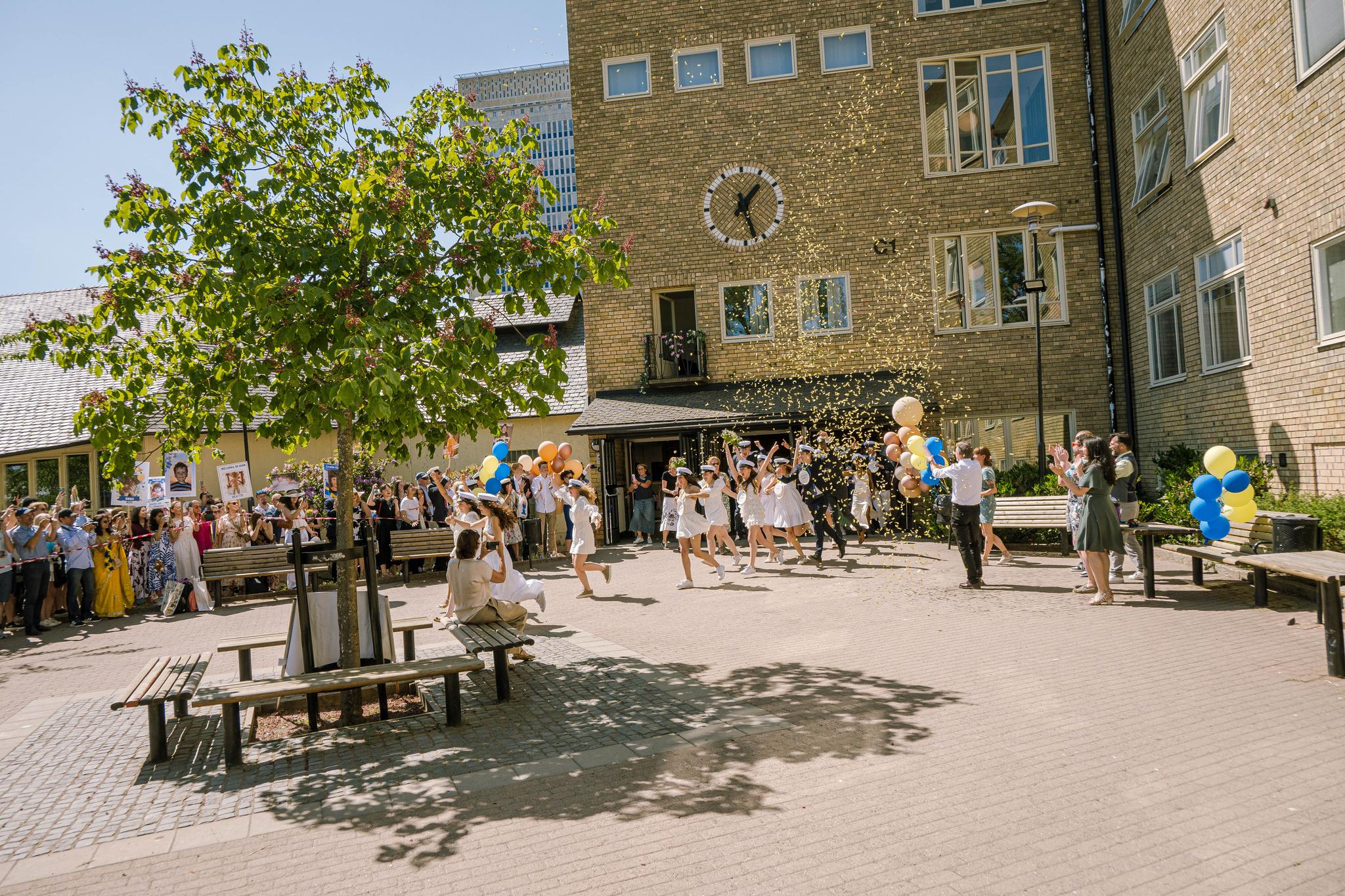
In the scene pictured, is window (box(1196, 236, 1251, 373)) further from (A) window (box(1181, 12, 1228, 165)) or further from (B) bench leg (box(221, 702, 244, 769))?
(B) bench leg (box(221, 702, 244, 769))

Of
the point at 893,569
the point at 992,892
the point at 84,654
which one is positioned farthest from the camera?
the point at 893,569

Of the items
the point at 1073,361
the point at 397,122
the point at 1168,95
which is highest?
the point at 1168,95

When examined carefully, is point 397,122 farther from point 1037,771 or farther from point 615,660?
point 1037,771

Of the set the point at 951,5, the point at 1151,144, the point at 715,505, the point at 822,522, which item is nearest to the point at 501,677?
the point at 715,505

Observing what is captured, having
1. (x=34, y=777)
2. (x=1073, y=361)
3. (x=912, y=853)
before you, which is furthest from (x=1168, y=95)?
(x=34, y=777)

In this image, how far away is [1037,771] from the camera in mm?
4922

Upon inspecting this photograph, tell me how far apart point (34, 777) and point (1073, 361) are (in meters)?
19.1

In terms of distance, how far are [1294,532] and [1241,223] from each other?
18.9 feet

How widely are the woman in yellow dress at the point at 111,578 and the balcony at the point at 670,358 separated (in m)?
11.4

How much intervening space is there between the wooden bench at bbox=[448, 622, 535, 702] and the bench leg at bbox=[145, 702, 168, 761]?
7.06ft

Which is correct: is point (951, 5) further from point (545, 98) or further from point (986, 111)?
point (545, 98)

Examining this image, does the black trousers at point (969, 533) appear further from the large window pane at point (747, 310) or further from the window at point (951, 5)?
the window at point (951, 5)

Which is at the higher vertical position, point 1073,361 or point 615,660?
point 1073,361

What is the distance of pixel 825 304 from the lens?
2039 centimetres
